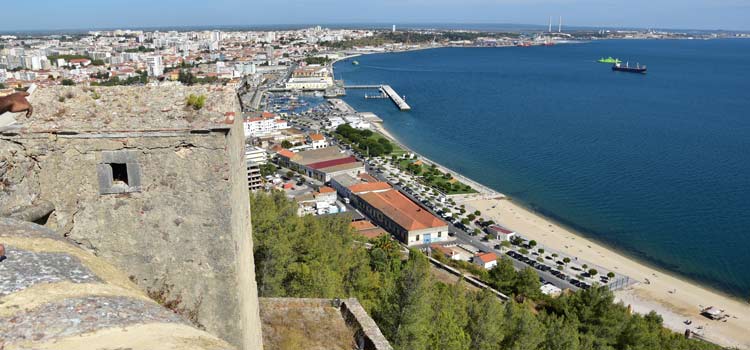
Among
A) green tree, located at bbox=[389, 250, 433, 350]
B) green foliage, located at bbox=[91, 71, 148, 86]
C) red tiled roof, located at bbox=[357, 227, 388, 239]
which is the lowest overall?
red tiled roof, located at bbox=[357, 227, 388, 239]

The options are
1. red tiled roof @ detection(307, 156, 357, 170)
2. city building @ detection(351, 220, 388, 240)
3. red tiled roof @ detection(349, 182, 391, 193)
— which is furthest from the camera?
red tiled roof @ detection(307, 156, 357, 170)

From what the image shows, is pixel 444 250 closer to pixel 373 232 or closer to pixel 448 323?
pixel 373 232

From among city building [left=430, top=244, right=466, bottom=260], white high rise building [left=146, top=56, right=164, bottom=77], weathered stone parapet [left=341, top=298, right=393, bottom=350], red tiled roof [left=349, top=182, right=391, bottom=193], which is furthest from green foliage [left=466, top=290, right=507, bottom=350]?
white high rise building [left=146, top=56, right=164, bottom=77]

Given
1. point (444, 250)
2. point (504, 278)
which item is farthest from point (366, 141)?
point (504, 278)

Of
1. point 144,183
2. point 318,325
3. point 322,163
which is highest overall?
point 144,183

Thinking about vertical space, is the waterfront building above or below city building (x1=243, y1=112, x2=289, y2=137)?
below

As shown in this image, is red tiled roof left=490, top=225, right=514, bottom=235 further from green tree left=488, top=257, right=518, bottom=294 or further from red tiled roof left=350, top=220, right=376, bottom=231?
green tree left=488, top=257, right=518, bottom=294
